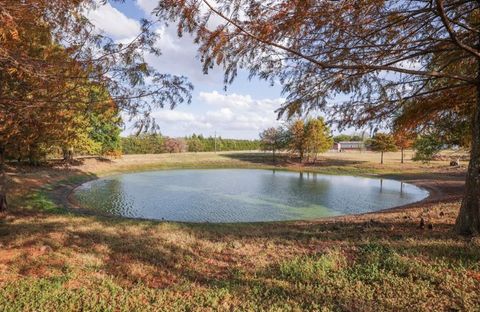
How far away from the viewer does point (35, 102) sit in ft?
18.4

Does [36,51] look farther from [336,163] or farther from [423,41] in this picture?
[336,163]

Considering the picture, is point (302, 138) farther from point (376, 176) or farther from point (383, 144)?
point (376, 176)

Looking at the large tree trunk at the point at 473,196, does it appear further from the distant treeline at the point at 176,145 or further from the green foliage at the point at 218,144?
the green foliage at the point at 218,144

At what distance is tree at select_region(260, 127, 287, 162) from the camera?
54219 mm

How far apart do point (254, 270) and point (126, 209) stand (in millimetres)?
13090

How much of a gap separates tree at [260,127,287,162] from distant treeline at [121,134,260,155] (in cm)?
1784

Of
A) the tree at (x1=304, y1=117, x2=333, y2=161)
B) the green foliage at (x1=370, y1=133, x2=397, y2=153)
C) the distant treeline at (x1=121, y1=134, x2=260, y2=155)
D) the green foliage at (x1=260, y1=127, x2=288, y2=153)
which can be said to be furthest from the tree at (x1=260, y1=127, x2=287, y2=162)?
the distant treeline at (x1=121, y1=134, x2=260, y2=155)

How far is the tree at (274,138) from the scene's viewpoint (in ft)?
178

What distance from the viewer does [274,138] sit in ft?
180

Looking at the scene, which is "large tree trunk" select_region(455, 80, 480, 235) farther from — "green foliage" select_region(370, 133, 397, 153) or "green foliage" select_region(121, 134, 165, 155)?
"green foliage" select_region(121, 134, 165, 155)

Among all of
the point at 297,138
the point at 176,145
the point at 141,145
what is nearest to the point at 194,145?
the point at 176,145

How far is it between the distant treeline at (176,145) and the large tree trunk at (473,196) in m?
51.0

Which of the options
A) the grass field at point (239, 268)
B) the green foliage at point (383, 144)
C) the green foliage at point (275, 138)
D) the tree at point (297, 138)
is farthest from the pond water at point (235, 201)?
the green foliage at point (275, 138)

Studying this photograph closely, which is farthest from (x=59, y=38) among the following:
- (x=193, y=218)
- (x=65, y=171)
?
(x=65, y=171)
